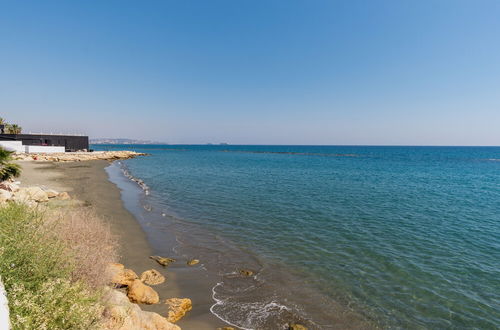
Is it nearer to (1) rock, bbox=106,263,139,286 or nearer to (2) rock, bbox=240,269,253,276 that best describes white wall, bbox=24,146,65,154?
(1) rock, bbox=106,263,139,286

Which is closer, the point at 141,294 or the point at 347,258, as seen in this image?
the point at 141,294

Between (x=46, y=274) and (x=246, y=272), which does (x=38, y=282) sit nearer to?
(x=46, y=274)

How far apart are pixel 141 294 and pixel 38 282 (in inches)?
151

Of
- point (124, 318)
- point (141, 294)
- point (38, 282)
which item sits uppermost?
point (38, 282)

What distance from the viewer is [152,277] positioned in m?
10.3

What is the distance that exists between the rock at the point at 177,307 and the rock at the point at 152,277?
161 centimetres

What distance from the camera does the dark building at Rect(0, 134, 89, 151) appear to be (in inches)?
2554

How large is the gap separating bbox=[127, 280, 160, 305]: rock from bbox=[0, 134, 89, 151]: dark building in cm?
8111

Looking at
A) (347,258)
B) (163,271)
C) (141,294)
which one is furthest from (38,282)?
(347,258)

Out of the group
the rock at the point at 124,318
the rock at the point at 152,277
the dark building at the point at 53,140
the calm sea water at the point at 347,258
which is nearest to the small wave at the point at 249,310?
the calm sea water at the point at 347,258

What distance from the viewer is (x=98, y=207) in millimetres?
20531

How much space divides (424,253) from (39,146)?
85148 mm

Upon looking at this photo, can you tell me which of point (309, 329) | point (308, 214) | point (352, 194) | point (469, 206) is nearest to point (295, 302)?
point (309, 329)

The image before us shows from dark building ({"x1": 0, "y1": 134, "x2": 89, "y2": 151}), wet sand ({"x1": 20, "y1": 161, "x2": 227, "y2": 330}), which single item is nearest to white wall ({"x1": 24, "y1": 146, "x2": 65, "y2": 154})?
dark building ({"x1": 0, "y1": 134, "x2": 89, "y2": 151})
